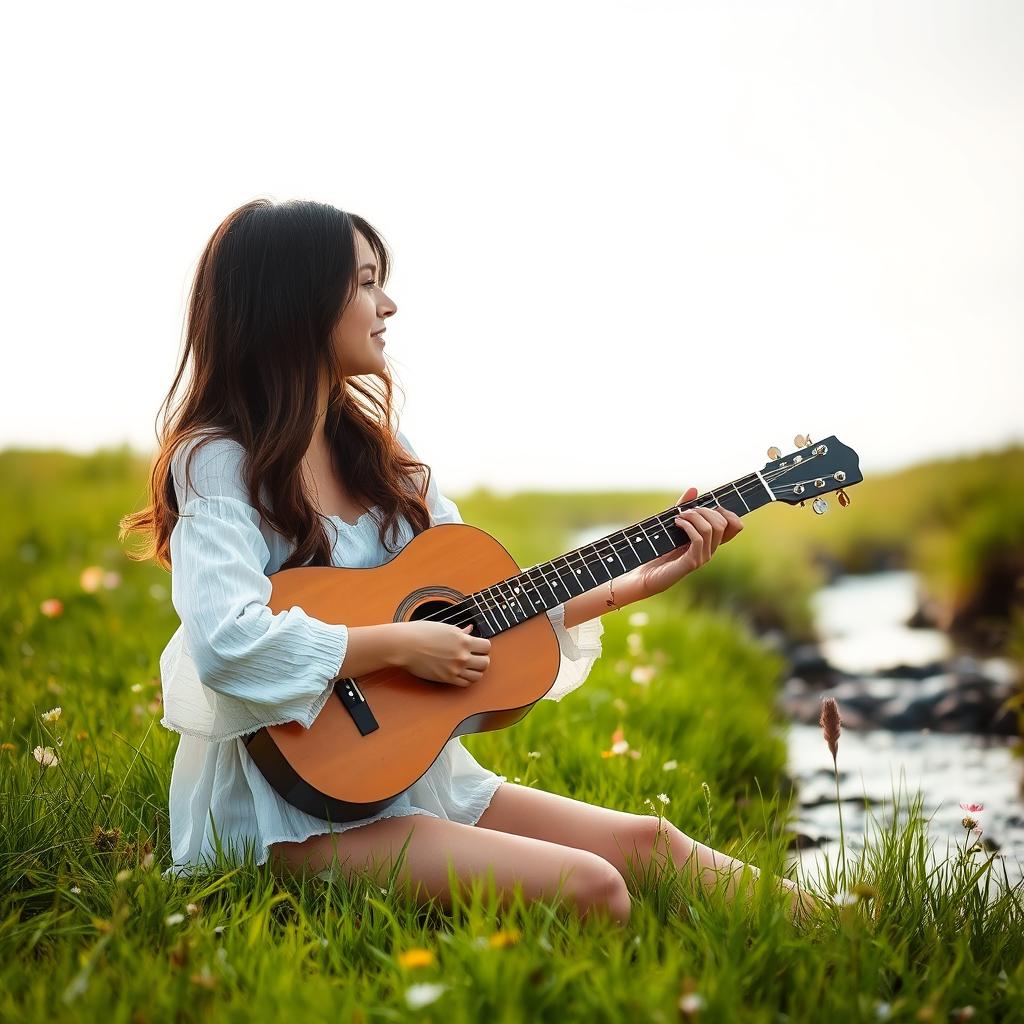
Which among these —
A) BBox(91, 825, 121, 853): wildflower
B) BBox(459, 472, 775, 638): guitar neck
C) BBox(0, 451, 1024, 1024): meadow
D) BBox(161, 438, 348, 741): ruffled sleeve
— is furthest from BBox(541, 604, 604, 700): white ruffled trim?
BBox(91, 825, 121, 853): wildflower

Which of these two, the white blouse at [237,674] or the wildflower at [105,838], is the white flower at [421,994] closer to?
the white blouse at [237,674]

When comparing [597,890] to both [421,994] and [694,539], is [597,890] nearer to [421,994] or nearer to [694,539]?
[421,994]

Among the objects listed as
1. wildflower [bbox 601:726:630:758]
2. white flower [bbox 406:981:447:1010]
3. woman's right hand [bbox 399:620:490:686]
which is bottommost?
wildflower [bbox 601:726:630:758]

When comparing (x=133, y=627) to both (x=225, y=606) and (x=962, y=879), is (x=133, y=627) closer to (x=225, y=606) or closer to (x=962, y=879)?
(x=225, y=606)

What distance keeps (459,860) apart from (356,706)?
41 centimetres

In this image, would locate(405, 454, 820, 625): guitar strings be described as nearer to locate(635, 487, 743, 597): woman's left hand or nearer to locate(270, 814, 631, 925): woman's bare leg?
locate(635, 487, 743, 597): woman's left hand

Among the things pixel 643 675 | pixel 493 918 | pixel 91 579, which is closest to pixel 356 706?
pixel 493 918

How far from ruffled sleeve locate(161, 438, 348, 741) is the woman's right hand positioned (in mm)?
154

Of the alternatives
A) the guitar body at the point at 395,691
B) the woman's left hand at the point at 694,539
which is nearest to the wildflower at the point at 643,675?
the woman's left hand at the point at 694,539

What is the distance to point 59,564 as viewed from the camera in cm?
693

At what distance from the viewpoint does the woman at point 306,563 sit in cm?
233

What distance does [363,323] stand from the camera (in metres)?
2.72

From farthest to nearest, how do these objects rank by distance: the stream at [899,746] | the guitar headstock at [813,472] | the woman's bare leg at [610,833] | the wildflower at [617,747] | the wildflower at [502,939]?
the stream at [899,746]
the wildflower at [617,747]
the guitar headstock at [813,472]
the woman's bare leg at [610,833]
the wildflower at [502,939]

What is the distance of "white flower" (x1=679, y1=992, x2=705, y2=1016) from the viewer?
5.50ft
